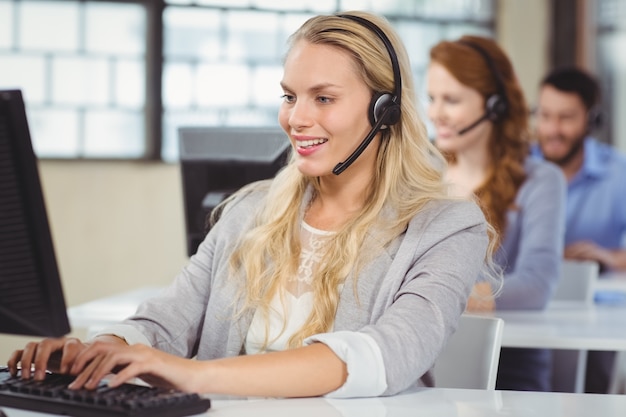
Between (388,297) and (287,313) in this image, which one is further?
(287,313)

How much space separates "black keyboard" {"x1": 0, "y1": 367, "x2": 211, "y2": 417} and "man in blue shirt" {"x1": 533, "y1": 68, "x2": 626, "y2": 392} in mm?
2996

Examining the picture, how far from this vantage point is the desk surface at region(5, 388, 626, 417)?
125 centimetres

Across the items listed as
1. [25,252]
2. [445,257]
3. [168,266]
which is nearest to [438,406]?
[445,257]

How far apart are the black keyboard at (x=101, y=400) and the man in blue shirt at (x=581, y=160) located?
9.83ft

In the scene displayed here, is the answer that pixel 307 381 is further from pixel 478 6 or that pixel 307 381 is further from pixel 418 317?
pixel 478 6

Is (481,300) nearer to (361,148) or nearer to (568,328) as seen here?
(568,328)

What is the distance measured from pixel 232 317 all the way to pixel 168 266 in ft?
11.5

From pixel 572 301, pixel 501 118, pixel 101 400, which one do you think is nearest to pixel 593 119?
pixel 501 118

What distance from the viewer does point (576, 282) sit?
116 inches

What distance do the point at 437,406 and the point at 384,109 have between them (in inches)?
22.7

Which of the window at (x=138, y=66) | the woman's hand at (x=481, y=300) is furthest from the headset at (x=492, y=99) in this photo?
the window at (x=138, y=66)

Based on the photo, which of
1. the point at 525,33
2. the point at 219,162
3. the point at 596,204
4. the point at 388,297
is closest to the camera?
the point at 388,297

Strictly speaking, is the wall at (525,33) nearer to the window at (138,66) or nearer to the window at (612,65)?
the window at (612,65)

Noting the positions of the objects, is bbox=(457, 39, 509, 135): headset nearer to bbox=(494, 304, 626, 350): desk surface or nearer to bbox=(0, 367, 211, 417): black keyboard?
bbox=(494, 304, 626, 350): desk surface
